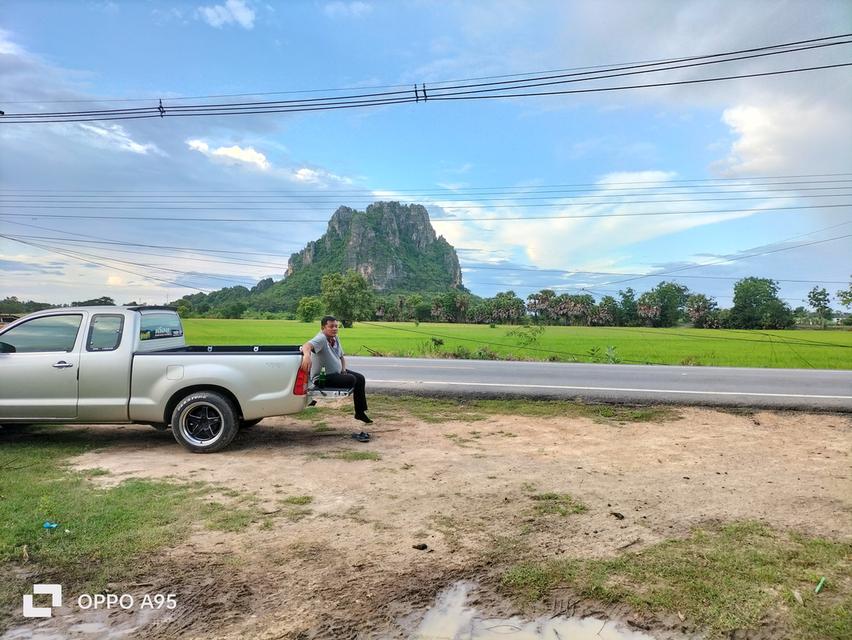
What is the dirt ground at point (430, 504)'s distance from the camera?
3133 millimetres

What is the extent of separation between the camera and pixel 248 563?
3.62 m

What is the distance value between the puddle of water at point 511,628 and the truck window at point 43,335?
5.84 meters

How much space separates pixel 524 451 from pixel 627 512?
2.25 metres

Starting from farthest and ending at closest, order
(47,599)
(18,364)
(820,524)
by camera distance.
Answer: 1. (18,364)
2. (820,524)
3. (47,599)

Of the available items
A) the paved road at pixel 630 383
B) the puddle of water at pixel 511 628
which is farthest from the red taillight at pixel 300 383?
the paved road at pixel 630 383

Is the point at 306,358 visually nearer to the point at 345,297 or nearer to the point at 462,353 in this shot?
the point at 462,353

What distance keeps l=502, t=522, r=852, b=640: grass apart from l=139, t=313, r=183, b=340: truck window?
5.61 meters

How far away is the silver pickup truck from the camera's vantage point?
6.53m

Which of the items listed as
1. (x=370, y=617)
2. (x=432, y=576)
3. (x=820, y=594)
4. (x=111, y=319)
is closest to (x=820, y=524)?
(x=820, y=594)

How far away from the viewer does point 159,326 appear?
745 centimetres

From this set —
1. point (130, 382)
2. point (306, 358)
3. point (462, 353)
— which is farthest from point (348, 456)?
point (462, 353)

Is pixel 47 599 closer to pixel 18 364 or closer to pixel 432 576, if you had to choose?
pixel 432 576

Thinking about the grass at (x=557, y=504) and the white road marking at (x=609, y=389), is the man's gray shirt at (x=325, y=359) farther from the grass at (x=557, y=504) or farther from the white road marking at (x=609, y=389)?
the white road marking at (x=609, y=389)
